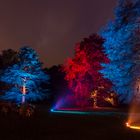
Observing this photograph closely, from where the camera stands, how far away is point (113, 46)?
3055 centimetres

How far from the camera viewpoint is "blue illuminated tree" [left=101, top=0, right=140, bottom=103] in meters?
28.0

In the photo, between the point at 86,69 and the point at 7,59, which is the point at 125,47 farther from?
the point at 7,59

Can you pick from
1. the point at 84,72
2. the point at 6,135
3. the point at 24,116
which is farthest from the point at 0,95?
the point at 6,135

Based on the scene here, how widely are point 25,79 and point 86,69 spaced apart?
8.98 meters

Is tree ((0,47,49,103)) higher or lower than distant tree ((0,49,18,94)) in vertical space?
lower

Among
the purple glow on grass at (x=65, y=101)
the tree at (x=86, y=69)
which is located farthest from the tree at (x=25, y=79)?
the purple glow on grass at (x=65, y=101)

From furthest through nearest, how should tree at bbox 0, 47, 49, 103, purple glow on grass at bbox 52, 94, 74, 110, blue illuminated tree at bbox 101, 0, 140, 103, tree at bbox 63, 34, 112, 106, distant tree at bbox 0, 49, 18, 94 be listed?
1. purple glow on grass at bbox 52, 94, 74, 110
2. distant tree at bbox 0, 49, 18, 94
3. tree at bbox 0, 47, 49, 103
4. tree at bbox 63, 34, 112, 106
5. blue illuminated tree at bbox 101, 0, 140, 103

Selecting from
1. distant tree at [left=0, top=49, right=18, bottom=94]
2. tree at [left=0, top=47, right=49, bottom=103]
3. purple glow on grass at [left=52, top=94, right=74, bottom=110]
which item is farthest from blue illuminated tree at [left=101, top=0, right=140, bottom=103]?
purple glow on grass at [left=52, top=94, right=74, bottom=110]

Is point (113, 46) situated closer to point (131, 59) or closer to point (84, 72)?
point (131, 59)

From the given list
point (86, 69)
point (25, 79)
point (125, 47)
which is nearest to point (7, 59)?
point (25, 79)

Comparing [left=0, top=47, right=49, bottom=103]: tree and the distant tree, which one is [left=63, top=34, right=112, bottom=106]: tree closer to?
[left=0, top=47, right=49, bottom=103]: tree

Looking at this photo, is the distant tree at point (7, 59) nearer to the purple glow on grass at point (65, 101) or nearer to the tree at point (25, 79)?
the tree at point (25, 79)

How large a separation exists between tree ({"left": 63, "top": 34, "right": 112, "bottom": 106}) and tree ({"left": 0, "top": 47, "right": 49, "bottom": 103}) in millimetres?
4486

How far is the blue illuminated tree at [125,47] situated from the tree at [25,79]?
92.0ft
